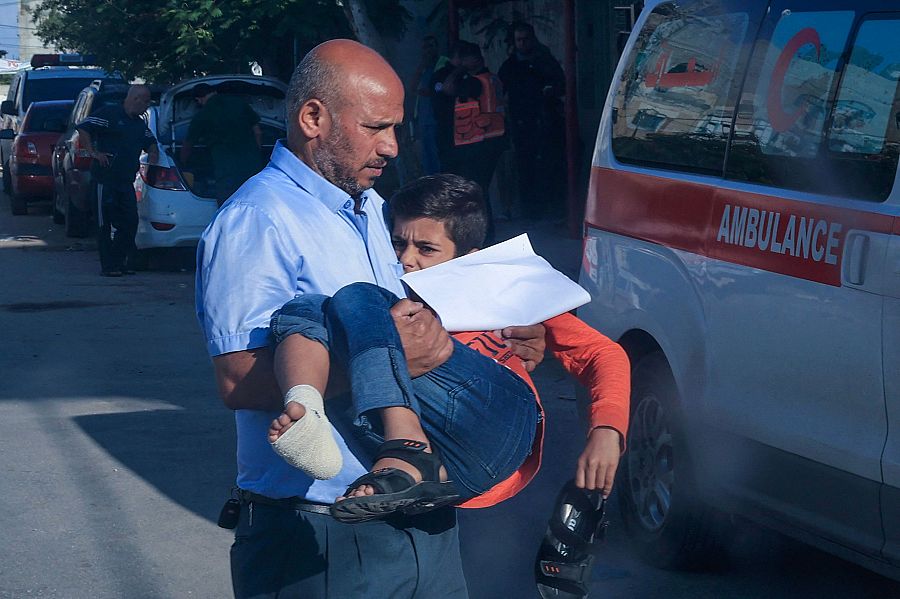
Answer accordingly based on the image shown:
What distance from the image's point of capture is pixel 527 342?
2619mm

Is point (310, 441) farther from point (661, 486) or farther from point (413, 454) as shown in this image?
point (661, 486)

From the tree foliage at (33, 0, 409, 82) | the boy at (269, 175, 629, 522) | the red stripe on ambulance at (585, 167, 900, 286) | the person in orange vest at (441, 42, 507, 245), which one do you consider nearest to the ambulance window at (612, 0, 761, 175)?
the red stripe on ambulance at (585, 167, 900, 286)

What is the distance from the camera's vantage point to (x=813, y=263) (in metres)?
3.91

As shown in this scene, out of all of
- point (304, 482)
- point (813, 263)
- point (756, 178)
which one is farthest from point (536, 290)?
point (756, 178)

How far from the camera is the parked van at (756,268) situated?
12.2 ft

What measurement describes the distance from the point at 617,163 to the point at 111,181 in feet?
25.9

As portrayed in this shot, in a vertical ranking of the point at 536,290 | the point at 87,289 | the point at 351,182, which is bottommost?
the point at 87,289

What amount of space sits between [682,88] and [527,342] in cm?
254

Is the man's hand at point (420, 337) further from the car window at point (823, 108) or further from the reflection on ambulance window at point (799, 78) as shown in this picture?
the reflection on ambulance window at point (799, 78)

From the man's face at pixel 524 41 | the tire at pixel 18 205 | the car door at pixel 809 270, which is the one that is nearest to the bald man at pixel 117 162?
the man's face at pixel 524 41

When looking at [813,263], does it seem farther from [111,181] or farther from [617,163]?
[111,181]

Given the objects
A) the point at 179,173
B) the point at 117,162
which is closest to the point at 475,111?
the point at 179,173

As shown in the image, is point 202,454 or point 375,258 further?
point 202,454

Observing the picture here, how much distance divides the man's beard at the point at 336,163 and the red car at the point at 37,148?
16373mm
